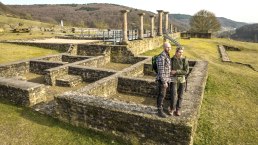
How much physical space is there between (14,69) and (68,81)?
4.30 meters

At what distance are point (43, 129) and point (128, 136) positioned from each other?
2.68 m

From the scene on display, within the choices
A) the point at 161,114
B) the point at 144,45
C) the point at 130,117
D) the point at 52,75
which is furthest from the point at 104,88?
the point at 144,45

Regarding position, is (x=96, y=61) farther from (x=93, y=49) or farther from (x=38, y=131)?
(x=38, y=131)

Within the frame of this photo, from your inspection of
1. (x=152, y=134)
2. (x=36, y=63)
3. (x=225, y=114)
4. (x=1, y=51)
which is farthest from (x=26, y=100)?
(x=1, y=51)

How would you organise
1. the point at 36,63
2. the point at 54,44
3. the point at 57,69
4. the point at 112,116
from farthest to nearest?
the point at 54,44, the point at 36,63, the point at 57,69, the point at 112,116

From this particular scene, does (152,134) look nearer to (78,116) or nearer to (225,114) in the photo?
(78,116)

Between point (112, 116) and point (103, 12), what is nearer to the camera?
point (112, 116)

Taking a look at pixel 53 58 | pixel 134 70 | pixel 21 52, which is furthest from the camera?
pixel 21 52

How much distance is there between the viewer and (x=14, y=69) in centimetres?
1394

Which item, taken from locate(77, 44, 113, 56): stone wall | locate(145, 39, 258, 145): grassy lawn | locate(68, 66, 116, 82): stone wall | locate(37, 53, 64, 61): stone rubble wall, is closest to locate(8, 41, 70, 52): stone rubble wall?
locate(77, 44, 113, 56): stone wall

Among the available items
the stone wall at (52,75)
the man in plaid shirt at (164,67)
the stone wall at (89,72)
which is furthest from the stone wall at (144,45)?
the man in plaid shirt at (164,67)

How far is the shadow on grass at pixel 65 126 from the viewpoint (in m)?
6.77

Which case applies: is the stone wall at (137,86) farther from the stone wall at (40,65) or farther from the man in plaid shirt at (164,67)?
the stone wall at (40,65)

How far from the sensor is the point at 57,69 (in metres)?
12.5
